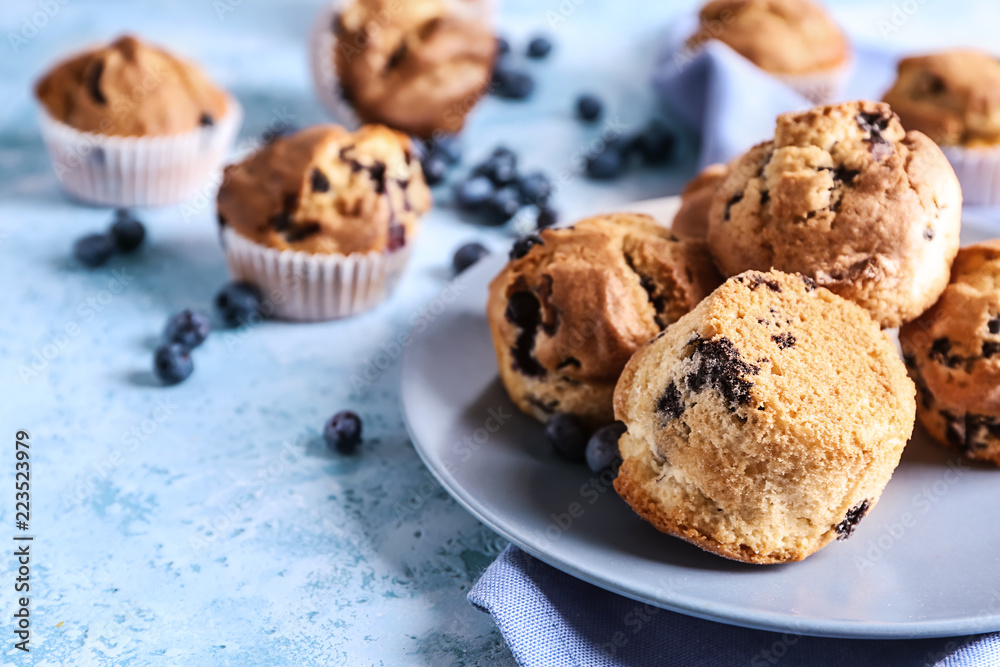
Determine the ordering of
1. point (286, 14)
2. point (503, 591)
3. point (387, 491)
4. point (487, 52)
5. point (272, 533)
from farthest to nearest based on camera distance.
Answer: point (286, 14) < point (487, 52) < point (387, 491) < point (272, 533) < point (503, 591)

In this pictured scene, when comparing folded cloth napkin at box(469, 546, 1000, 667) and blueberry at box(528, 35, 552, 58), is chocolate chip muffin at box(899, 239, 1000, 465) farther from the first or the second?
blueberry at box(528, 35, 552, 58)

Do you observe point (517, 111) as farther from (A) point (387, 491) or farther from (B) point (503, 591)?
(B) point (503, 591)

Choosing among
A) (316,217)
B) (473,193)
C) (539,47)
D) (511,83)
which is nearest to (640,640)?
(316,217)

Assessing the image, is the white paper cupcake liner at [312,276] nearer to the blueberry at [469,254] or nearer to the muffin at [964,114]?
the blueberry at [469,254]

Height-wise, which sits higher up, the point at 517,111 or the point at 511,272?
the point at 511,272

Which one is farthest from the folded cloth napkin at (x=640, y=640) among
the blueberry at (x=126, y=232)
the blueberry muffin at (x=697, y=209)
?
the blueberry at (x=126, y=232)

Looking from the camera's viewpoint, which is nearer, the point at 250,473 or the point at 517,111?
the point at 250,473

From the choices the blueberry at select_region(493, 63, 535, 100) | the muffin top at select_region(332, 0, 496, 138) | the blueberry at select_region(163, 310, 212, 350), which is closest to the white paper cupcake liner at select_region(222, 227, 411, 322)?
the blueberry at select_region(163, 310, 212, 350)

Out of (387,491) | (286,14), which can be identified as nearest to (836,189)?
(387,491)
